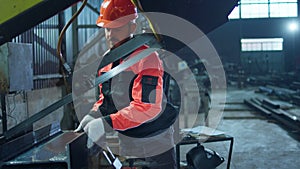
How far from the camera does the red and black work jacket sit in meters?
1.28

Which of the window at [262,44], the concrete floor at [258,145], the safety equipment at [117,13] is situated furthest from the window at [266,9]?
the safety equipment at [117,13]

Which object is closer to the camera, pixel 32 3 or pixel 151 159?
pixel 32 3

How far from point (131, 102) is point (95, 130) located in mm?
184

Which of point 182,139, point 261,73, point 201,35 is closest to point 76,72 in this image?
point 201,35

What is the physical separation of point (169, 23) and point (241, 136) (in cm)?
437

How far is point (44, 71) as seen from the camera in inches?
164

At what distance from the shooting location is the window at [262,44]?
16969 millimetres

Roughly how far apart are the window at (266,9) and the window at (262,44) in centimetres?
129

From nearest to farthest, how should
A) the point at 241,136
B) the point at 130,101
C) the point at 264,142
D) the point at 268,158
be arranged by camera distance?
the point at 130,101, the point at 268,158, the point at 264,142, the point at 241,136

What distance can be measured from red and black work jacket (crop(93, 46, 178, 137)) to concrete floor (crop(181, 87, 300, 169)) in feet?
8.19

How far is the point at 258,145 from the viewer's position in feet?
15.1

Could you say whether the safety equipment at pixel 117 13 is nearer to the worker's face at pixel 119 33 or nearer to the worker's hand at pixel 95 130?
the worker's face at pixel 119 33

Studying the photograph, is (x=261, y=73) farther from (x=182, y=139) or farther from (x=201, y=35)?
(x=201, y=35)

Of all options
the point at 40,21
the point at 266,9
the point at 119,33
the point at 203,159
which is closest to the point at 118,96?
the point at 119,33
